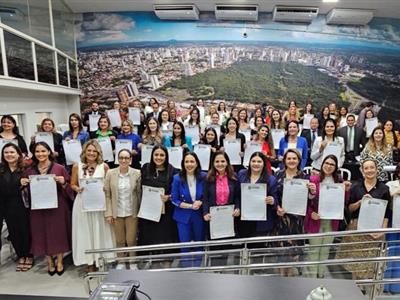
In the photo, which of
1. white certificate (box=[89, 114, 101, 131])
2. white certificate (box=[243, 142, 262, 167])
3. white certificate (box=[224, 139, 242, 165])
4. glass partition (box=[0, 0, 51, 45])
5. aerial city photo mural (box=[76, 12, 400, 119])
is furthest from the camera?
aerial city photo mural (box=[76, 12, 400, 119])

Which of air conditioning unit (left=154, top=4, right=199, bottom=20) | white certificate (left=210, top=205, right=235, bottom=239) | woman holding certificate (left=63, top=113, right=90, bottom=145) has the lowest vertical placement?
white certificate (left=210, top=205, right=235, bottom=239)

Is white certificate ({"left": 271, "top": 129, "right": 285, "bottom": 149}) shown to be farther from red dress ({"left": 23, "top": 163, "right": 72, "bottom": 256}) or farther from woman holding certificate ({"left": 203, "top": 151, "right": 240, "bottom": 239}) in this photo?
red dress ({"left": 23, "top": 163, "right": 72, "bottom": 256})

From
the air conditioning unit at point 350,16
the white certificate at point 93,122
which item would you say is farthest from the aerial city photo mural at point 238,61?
the white certificate at point 93,122

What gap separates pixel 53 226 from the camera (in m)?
3.18

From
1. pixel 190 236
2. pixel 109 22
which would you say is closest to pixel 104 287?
pixel 190 236

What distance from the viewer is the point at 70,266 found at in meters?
3.49

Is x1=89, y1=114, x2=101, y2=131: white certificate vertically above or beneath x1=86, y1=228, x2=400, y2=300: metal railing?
above

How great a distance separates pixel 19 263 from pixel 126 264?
1639 millimetres

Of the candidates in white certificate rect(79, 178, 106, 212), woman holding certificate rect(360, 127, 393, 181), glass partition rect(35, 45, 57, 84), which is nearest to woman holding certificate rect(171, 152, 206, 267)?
white certificate rect(79, 178, 106, 212)

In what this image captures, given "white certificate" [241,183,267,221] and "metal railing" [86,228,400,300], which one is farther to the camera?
A: "white certificate" [241,183,267,221]

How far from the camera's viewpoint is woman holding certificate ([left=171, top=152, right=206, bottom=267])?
2.92m

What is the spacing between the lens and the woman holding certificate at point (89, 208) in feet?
9.90

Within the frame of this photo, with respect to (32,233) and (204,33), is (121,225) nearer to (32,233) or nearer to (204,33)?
(32,233)

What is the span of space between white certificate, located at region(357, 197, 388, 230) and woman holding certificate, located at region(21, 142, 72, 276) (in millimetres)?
2879
